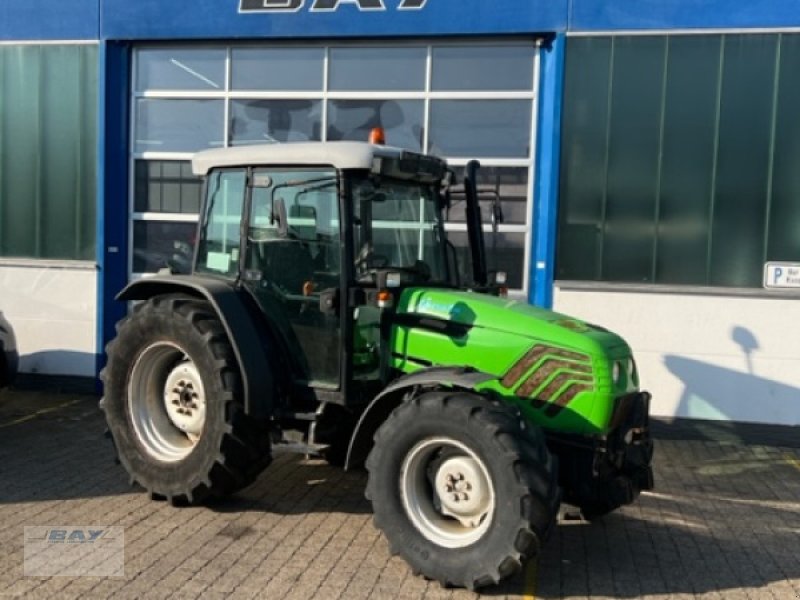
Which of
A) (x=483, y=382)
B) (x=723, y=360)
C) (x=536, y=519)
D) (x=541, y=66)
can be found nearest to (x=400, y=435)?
(x=483, y=382)

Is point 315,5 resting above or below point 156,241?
above

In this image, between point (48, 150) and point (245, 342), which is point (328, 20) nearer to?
point (48, 150)

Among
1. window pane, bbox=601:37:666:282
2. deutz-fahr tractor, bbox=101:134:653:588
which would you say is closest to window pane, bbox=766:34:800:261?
window pane, bbox=601:37:666:282

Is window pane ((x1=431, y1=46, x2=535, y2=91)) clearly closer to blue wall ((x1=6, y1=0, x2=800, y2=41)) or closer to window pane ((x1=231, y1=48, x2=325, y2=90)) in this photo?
blue wall ((x1=6, y1=0, x2=800, y2=41))

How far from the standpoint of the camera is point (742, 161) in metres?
8.03

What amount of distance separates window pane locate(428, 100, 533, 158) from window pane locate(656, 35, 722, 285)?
5.00 feet

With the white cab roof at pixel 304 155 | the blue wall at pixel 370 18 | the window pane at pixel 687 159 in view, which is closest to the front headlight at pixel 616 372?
the white cab roof at pixel 304 155

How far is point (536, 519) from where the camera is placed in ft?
12.8

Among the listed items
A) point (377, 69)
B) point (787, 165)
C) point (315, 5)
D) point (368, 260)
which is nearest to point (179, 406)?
point (368, 260)

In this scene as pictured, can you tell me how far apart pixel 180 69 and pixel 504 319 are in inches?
251

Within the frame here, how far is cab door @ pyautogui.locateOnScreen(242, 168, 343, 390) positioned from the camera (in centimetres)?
495

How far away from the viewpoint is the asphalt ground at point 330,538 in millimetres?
4180

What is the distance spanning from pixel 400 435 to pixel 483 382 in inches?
21.2

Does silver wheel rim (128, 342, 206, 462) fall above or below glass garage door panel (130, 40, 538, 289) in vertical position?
below
